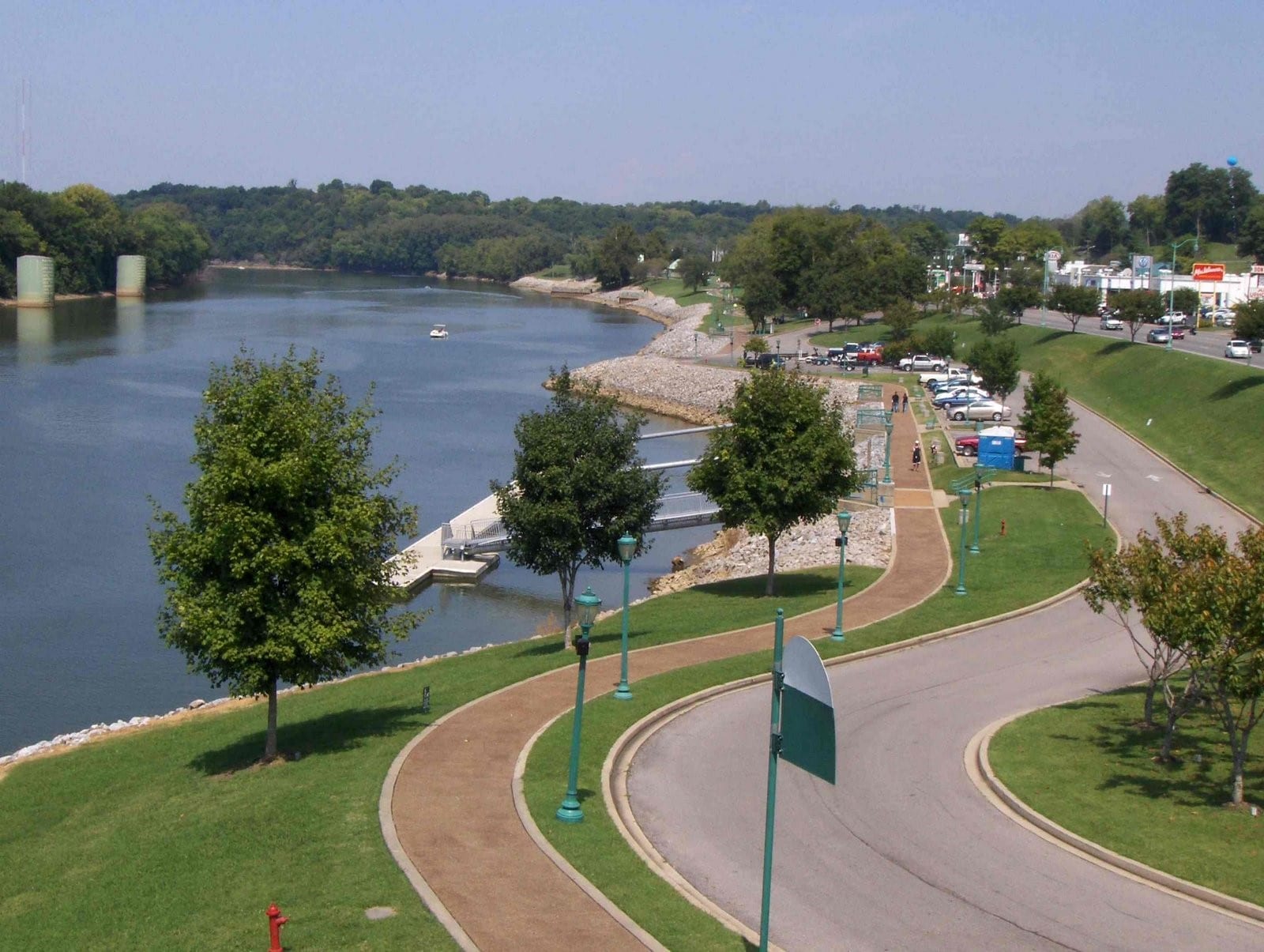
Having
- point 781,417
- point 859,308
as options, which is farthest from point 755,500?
point 859,308

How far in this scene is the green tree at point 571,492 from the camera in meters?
27.0

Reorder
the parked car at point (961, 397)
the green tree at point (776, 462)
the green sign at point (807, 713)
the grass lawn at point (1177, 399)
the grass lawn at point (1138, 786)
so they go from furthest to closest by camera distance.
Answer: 1. the parked car at point (961, 397)
2. the grass lawn at point (1177, 399)
3. the green tree at point (776, 462)
4. the grass lawn at point (1138, 786)
5. the green sign at point (807, 713)

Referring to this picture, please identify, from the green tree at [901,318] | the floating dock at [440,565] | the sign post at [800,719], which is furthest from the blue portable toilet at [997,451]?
the green tree at [901,318]

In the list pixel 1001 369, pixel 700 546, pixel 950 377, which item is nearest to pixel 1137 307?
pixel 950 377

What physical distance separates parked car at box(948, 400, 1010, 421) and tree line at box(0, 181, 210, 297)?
121m

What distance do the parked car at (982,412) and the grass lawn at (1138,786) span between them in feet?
124

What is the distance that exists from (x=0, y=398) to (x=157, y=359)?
23.6m

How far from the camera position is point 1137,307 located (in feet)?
238

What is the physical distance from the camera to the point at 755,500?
1245 inches

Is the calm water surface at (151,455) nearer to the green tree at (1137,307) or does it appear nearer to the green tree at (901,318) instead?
the green tree at (901,318)

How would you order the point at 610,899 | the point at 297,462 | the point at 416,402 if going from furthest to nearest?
1. the point at 416,402
2. the point at 297,462
3. the point at 610,899

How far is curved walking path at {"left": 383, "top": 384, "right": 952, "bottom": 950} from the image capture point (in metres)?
12.6

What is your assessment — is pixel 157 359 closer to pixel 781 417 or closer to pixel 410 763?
pixel 781 417

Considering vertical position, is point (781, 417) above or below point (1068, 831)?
above
